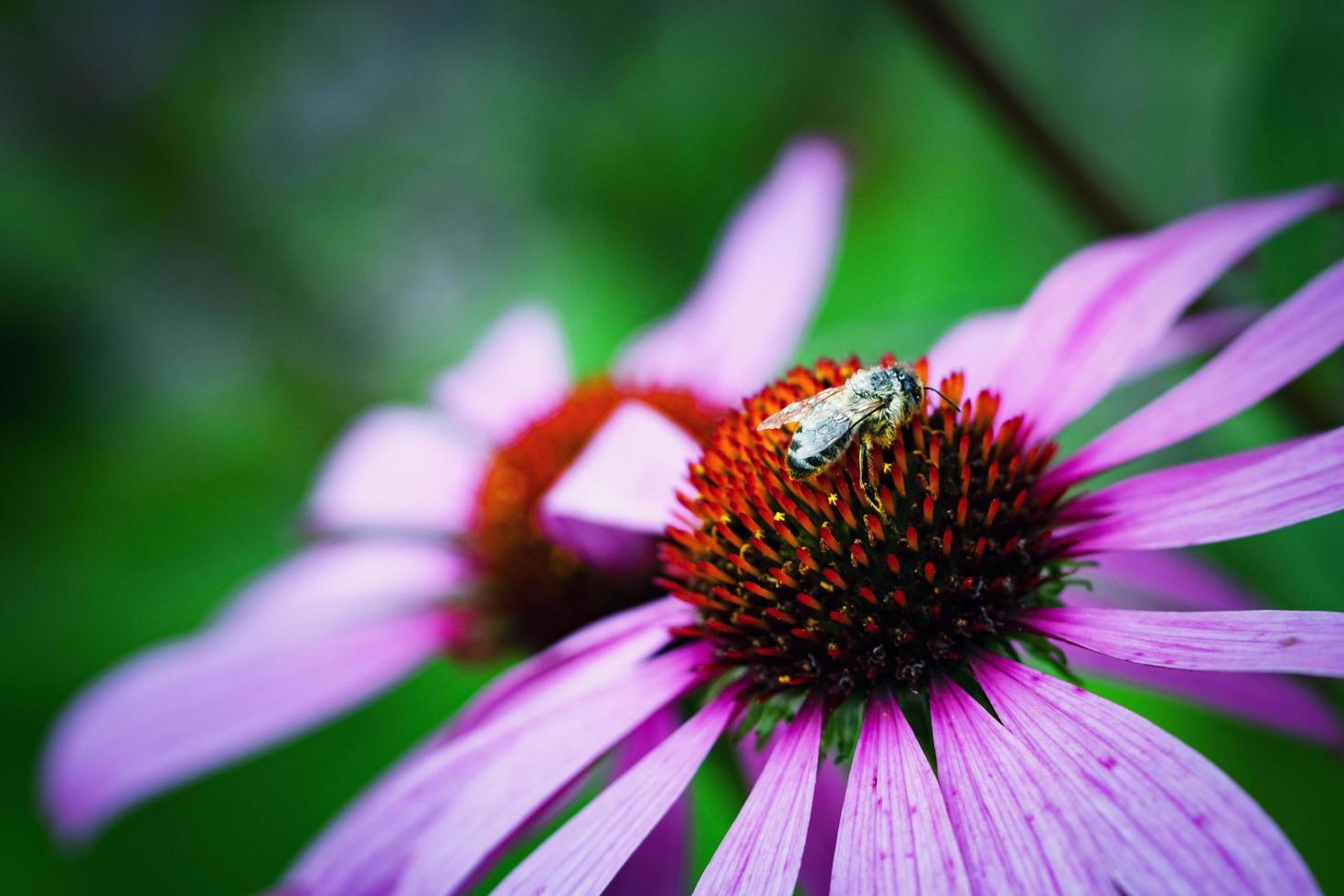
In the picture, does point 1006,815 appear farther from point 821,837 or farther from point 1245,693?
point 1245,693

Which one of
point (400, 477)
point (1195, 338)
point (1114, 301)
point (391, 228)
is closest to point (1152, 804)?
point (1114, 301)

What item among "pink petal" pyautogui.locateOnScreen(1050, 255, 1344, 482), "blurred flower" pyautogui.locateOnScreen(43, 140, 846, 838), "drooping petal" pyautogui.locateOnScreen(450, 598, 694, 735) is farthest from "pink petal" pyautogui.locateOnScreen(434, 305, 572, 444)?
"pink petal" pyautogui.locateOnScreen(1050, 255, 1344, 482)

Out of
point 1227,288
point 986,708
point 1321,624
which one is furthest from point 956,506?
point 1227,288

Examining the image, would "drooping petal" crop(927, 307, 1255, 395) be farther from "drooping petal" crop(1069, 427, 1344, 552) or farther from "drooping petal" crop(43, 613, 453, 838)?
"drooping petal" crop(43, 613, 453, 838)

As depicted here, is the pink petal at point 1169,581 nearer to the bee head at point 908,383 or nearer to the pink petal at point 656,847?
the bee head at point 908,383

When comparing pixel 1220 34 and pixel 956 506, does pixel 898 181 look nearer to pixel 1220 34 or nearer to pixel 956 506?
pixel 1220 34

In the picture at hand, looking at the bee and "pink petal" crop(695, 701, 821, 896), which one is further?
the bee
